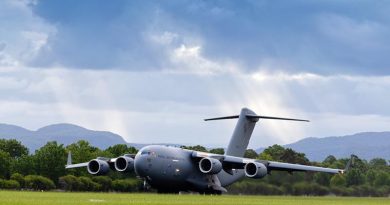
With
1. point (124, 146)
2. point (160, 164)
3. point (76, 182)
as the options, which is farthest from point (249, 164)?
point (124, 146)

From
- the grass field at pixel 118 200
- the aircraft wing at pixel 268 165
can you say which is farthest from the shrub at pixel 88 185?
the grass field at pixel 118 200

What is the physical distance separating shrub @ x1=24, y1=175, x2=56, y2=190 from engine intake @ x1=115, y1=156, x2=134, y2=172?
17.1 meters

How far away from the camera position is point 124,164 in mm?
88438

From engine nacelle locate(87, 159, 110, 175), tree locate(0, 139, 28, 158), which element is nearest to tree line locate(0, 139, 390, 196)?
engine nacelle locate(87, 159, 110, 175)

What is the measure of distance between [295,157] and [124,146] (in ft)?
86.5

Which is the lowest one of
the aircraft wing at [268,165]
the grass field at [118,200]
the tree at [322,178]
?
the grass field at [118,200]

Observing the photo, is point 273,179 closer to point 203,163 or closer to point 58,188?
point 203,163

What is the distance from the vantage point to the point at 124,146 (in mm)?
134500

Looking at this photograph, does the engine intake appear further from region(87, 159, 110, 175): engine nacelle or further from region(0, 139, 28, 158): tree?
region(0, 139, 28, 158): tree

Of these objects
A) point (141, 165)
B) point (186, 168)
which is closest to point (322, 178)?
point (186, 168)

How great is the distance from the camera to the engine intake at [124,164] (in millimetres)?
88162

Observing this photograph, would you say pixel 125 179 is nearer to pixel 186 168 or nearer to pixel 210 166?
pixel 186 168

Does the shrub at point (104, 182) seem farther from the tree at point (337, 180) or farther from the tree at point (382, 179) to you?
the tree at point (382, 179)

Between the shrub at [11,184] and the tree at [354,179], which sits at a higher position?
the tree at [354,179]
